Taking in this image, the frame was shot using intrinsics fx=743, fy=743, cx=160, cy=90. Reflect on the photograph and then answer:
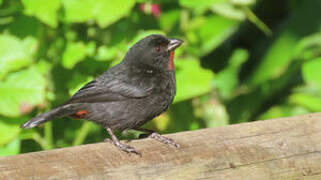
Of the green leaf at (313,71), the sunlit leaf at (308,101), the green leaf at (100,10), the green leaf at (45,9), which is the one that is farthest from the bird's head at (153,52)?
the sunlit leaf at (308,101)

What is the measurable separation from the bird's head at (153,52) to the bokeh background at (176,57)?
0.23m

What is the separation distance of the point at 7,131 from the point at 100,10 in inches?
34.0

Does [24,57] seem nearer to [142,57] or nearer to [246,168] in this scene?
[142,57]

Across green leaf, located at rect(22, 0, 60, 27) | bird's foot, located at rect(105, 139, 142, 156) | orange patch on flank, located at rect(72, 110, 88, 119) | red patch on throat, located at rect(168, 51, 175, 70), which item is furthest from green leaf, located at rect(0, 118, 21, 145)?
bird's foot, located at rect(105, 139, 142, 156)

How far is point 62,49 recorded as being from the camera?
4.47 meters

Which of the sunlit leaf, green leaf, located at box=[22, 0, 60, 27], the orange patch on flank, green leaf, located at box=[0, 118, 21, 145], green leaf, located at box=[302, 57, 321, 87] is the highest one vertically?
green leaf, located at box=[22, 0, 60, 27]

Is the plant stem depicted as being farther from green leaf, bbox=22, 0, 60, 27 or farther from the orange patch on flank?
green leaf, bbox=22, 0, 60, 27

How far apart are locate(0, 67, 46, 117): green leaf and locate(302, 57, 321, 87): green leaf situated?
1.70 metres

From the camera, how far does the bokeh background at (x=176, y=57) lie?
416 cm

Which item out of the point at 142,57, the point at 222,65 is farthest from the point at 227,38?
the point at 142,57

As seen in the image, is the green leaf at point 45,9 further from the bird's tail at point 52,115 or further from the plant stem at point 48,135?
the plant stem at point 48,135

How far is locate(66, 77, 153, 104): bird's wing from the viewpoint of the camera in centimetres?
388

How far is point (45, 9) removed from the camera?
3.98m

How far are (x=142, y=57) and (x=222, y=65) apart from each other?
64.3 inches
